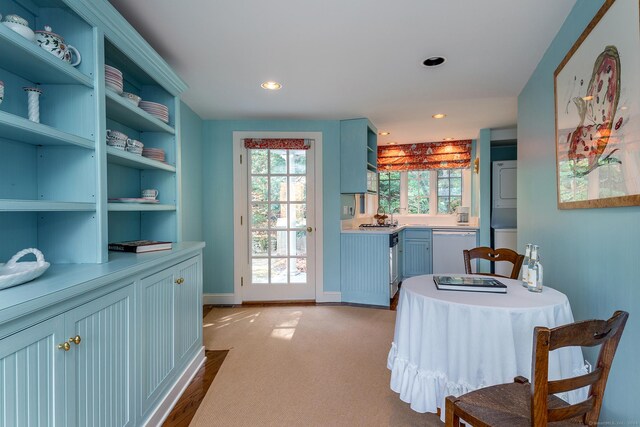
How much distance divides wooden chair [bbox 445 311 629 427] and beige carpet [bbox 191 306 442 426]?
0.70 m

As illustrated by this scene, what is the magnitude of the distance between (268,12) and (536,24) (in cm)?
158

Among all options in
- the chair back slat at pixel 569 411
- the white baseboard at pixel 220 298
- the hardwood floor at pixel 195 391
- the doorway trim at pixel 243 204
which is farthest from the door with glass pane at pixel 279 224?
the chair back slat at pixel 569 411

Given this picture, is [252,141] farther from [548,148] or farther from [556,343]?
[556,343]

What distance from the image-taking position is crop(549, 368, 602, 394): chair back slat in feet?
3.15

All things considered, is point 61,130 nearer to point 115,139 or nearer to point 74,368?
point 115,139

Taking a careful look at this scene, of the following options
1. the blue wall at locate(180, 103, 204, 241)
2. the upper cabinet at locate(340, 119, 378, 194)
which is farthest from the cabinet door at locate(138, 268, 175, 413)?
the upper cabinet at locate(340, 119, 378, 194)

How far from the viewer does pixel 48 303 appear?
98 cm

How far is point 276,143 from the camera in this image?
3938 millimetres

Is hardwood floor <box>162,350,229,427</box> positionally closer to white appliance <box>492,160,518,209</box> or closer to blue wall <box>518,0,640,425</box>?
blue wall <box>518,0,640,425</box>

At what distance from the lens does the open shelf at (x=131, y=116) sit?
166cm

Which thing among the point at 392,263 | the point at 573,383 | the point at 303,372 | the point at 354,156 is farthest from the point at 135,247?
the point at 392,263

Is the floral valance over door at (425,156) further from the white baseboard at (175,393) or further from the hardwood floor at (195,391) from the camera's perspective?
the white baseboard at (175,393)

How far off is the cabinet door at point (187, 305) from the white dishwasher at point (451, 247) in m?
3.76

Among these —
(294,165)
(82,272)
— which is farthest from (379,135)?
(82,272)
